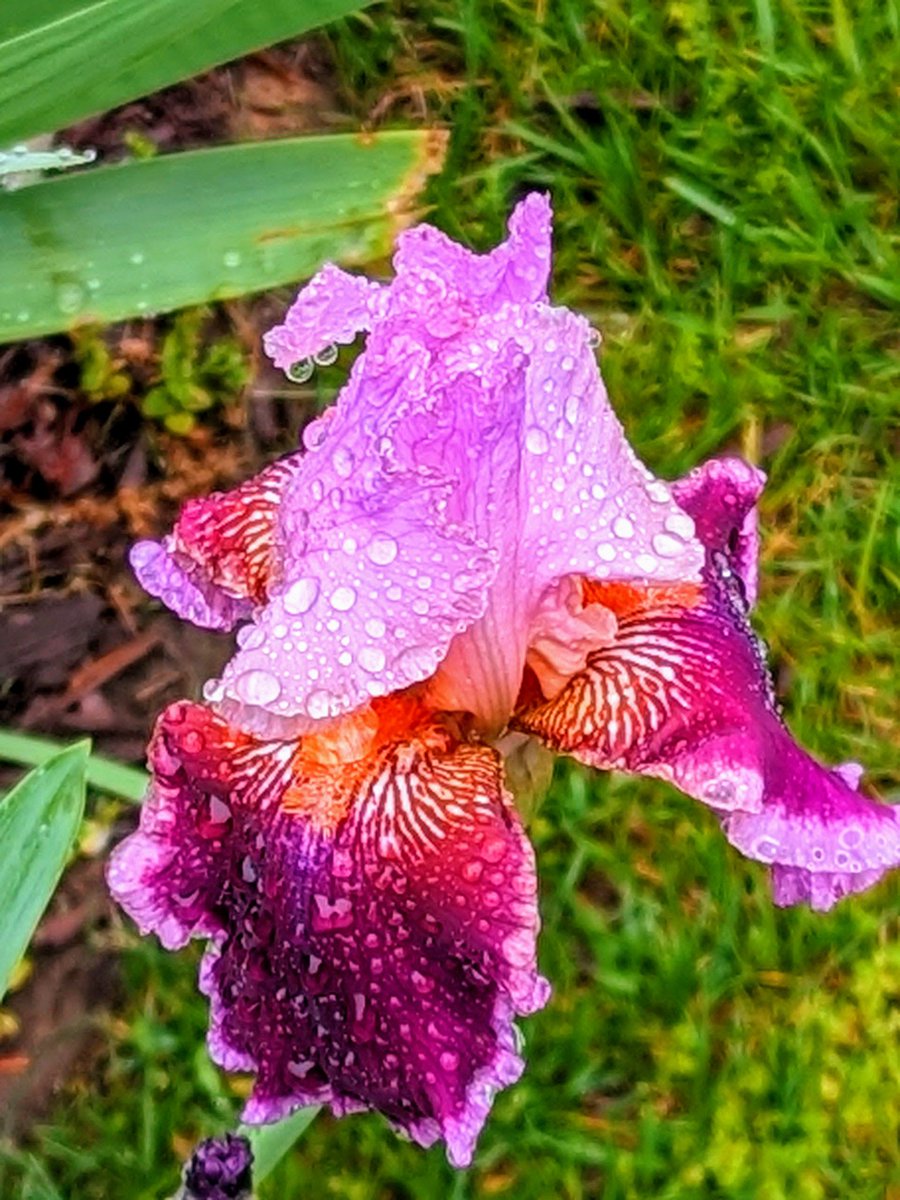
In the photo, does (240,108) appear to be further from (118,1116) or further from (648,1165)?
(648,1165)

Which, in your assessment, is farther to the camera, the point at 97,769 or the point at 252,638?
the point at 97,769

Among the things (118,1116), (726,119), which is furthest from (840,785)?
(726,119)

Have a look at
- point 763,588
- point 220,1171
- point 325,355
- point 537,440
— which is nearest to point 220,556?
point 325,355

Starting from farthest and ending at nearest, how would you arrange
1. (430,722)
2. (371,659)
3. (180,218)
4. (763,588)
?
(763,588) → (180,218) → (430,722) → (371,659)

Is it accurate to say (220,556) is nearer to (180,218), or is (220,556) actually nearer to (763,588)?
(180,218)

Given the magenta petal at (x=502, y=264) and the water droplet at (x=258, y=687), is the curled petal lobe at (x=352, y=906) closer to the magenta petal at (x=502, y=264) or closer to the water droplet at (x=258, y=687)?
the water droplet at (x=258, y=687)

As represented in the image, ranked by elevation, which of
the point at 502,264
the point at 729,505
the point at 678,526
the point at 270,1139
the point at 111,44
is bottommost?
the point at 270,1139
